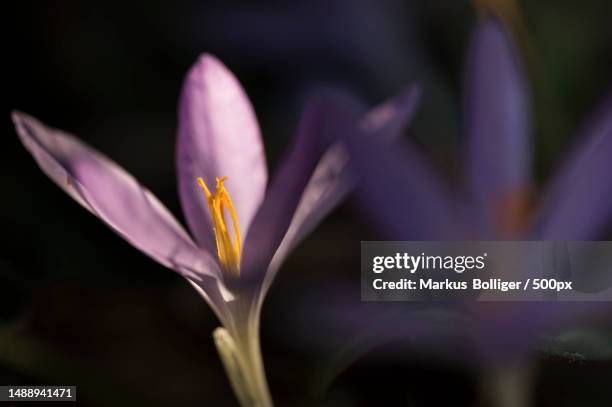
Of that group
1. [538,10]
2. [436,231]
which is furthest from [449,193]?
[538,10]

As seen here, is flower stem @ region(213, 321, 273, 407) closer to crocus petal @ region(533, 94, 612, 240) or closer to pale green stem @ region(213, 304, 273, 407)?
pale green stem @ region(213, 304, 273, 407)

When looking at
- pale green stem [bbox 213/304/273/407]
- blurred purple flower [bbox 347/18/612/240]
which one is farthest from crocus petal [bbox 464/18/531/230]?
pale green stem [bbox 213/304/273/407]

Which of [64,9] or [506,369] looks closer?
[506,369]

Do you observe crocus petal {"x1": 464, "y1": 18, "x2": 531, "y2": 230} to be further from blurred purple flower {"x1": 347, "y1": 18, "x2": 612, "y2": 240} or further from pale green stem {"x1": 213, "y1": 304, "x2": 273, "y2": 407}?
pale green stem {"x1": 213, "y1": 304, "x2": 273, "y2": 407}

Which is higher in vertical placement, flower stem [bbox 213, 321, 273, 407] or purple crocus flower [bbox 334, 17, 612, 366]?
purple crocus flower [bbox 334, 17, 612, 366]

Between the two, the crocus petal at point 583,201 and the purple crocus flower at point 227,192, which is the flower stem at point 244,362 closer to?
the purple crocus flower at point 227,192

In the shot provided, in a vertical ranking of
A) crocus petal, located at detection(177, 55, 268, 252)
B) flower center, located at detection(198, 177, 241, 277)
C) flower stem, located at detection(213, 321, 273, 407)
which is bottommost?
flower stem, located at detection(213, 321, 273, 407)

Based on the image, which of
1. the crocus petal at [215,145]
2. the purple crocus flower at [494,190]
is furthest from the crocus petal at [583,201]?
the crocus petal at [215,145]

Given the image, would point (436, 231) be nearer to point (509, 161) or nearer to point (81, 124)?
point (509, 161)
